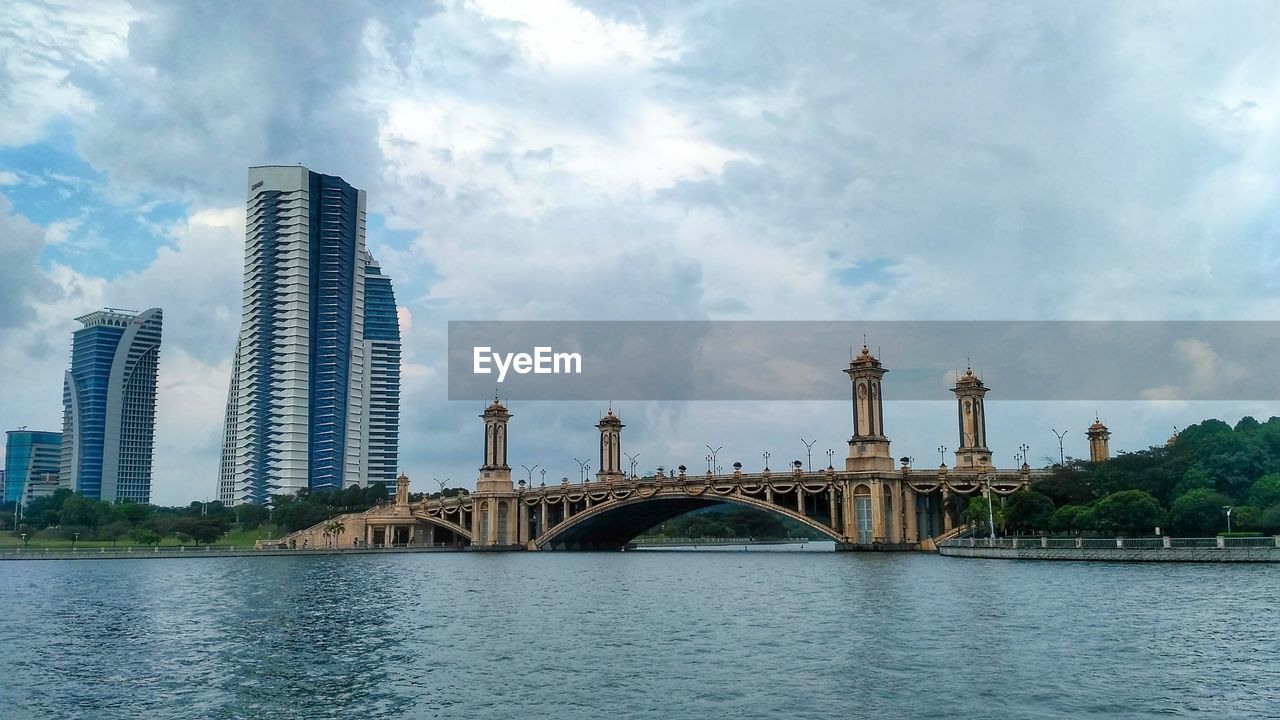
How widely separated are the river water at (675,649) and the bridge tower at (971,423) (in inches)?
1409

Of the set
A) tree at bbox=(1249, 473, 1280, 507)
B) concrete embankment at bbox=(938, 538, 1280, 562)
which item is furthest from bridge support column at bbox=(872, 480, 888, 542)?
tree at bbox=(1249, 473, 1280, 507)

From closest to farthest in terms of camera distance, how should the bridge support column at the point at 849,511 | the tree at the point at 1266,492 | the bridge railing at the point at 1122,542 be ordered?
the bridge railing at the point at 1122,542 < the tree at the point at 1266,492 < the bridge support column at the point at 849,511

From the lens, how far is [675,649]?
35844 mm

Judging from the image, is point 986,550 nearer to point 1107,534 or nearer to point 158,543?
point 1107,534

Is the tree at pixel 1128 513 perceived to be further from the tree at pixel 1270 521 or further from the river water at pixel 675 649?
the river water at pixel 675 649

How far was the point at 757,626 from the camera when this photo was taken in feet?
137

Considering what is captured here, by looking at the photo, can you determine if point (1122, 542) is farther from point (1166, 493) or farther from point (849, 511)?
point (849, 511)

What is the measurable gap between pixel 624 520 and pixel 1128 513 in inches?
2675

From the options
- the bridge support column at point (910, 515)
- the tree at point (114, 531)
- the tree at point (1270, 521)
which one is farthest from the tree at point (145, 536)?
the tree at point (1270, 521)

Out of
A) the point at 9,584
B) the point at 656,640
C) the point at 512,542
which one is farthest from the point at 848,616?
the point at 512,542

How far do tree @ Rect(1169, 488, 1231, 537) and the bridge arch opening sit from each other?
3495cm

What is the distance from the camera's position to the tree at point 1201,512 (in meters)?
70.6

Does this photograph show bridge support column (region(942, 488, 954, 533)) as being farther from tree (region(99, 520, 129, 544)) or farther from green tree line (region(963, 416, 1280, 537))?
tree (region(99, 520, 129, 544))

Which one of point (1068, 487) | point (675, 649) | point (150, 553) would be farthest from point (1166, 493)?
point (150, 553)
